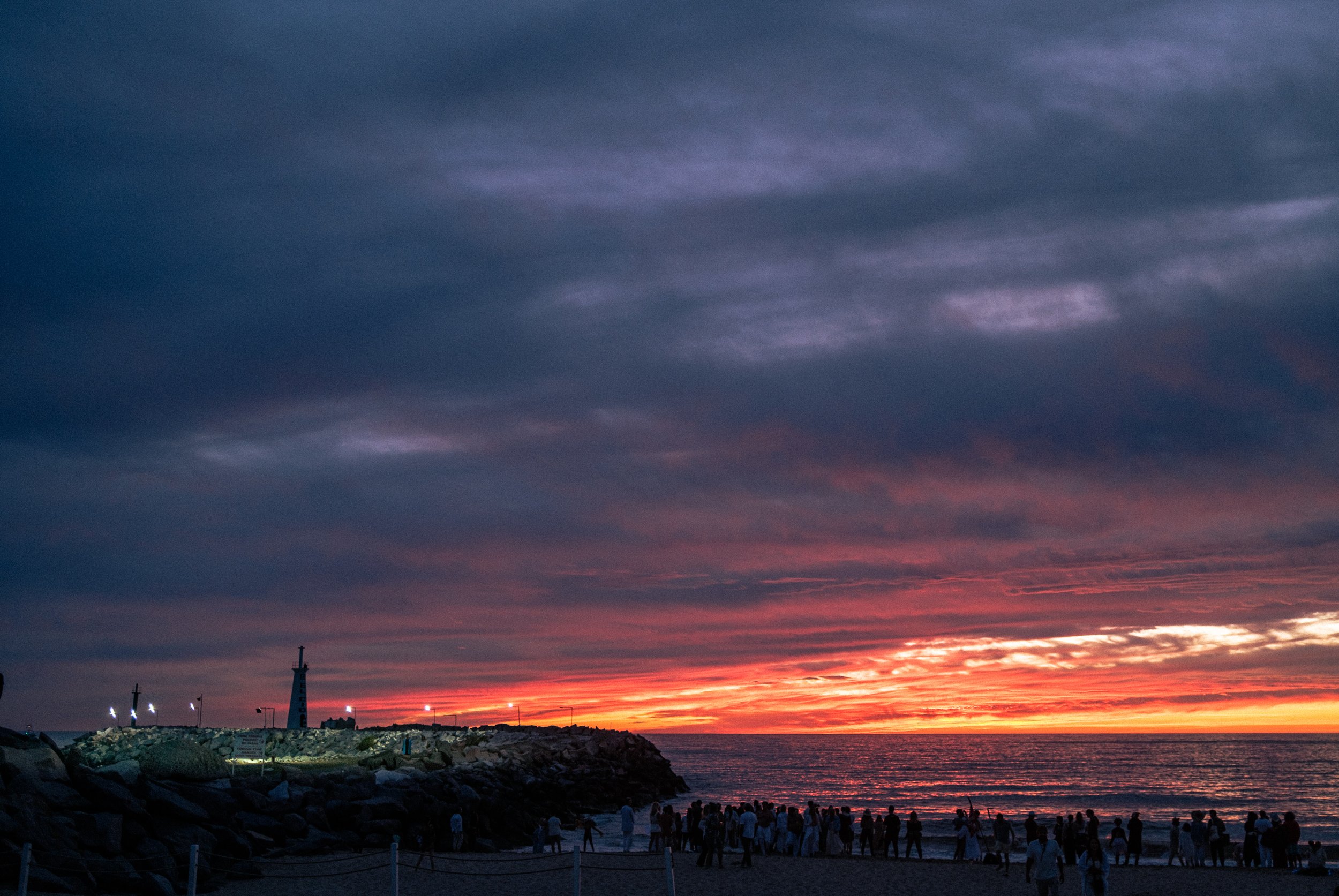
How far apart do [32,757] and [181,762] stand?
8.89 metres

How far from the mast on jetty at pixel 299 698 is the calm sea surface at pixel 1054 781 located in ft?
102

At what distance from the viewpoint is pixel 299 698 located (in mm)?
77000

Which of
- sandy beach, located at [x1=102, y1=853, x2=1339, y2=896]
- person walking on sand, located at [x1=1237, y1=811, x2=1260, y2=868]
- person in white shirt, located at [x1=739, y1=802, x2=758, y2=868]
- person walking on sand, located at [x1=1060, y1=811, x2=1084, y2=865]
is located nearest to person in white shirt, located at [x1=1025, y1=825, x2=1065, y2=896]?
sandy beach, located at [x1=102, y1=853, x2=1339, y2=896]

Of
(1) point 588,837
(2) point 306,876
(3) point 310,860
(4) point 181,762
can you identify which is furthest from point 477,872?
(4) point 181,762

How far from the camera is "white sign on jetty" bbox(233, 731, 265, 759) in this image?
119 feet

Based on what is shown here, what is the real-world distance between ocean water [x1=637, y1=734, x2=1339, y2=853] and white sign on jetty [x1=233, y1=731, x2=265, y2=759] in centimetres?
2523

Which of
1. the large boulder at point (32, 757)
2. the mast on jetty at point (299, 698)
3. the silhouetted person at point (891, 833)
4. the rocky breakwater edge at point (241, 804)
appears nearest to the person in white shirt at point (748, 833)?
the silhouetted person at point (891, 833)

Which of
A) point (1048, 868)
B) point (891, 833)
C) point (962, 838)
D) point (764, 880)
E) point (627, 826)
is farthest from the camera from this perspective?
point (627, 826)

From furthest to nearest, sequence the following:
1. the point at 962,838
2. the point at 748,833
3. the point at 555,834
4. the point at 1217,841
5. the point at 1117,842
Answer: the point at 1117,842
the point at 555,834
the point at 962,838
the point at 1217,841
the point at 748,833

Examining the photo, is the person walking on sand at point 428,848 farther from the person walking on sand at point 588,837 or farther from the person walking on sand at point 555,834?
the person walking on sand at point 588,837

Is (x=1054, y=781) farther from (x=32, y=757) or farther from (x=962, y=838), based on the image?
(x=32, y=757)

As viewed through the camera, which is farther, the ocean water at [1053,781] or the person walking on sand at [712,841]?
the ocean water at [1053,781]

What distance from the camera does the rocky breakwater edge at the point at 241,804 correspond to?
19.0m

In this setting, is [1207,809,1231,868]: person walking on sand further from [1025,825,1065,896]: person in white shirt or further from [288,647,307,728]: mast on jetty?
[288,647,307,728]: mast on jetty
